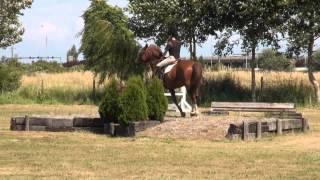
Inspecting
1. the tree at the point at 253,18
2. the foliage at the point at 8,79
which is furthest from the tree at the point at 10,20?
the tree at the point at 253,18

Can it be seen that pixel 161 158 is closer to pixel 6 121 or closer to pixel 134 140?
pixel 134 140

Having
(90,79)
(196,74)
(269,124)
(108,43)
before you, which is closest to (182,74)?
(196,74)

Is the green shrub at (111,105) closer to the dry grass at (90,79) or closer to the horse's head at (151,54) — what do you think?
the horse's head at (151,54)

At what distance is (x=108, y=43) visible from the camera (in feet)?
118

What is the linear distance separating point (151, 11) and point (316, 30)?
8.52 meters

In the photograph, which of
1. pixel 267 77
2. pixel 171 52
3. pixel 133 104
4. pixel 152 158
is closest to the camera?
pixel 152 158

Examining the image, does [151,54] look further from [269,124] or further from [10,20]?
[10,20]

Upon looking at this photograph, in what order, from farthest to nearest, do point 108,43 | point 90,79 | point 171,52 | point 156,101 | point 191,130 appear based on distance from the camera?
1. point 90,79
2. point 108,43
3. point 171,52
4. point 156,101
5. point 191,130

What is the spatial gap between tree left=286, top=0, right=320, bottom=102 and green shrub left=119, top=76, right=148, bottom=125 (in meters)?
17.1

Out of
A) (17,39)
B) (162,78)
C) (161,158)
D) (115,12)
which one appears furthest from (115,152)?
(17,39)

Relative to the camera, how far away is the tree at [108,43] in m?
36.5

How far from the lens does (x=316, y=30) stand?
33.2 meters

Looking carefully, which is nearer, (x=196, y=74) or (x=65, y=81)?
(x=196, y=74)

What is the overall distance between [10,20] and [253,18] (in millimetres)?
15306
